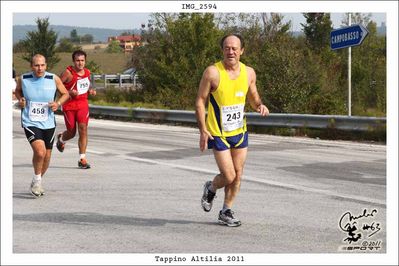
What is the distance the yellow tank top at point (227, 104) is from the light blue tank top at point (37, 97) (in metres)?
3.01

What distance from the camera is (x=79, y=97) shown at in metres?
12.9

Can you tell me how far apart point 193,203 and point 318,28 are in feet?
114

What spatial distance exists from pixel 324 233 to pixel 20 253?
116 inches

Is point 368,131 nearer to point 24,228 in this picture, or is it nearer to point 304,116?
point 304,116

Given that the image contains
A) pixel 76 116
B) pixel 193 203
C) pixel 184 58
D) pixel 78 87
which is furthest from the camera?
pixel 184 58

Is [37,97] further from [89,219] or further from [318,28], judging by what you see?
[318,28]

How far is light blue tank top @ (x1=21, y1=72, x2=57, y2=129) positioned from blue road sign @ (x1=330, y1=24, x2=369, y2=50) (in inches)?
376

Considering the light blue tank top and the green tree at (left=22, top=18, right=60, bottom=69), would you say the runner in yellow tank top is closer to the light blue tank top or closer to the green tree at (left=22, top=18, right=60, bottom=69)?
the light blue tank top

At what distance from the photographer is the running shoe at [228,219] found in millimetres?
8062

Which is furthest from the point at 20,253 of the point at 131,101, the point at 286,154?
the point at 131,101

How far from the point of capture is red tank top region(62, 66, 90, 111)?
12.6 m

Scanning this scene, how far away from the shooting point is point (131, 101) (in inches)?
1355

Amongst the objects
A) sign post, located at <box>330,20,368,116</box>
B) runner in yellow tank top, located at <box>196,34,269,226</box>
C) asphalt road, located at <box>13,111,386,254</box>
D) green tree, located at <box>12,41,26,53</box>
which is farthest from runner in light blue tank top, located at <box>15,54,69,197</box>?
green tree, located at <box>12,41,26,53</box>

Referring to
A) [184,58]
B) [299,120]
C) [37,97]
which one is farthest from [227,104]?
[184,58]
